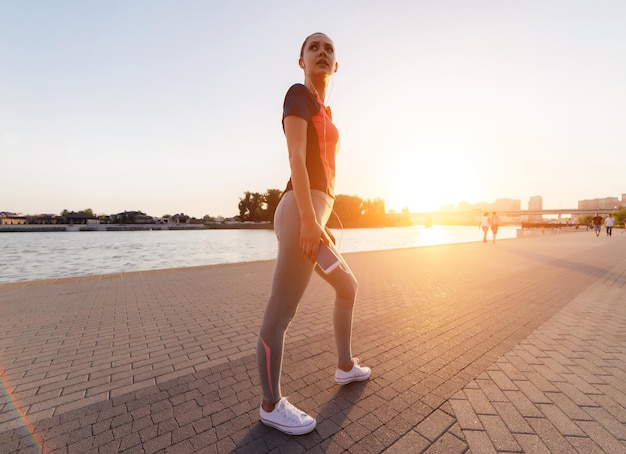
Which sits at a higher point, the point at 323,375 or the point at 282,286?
the point at 282,286

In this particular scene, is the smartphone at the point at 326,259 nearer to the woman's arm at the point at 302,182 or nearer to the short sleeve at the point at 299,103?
the woman's arm at the point at 302,182

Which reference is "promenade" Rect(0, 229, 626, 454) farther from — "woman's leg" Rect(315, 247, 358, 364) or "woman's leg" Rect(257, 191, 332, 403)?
"woman's leg" Rect(257, 191, 332, 403)

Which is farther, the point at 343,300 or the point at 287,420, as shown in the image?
the point at 343,300

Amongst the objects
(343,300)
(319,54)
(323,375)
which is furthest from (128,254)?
(319,54)

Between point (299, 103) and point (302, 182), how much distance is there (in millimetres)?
452

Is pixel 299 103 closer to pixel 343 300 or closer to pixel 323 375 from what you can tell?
pixel 343 300

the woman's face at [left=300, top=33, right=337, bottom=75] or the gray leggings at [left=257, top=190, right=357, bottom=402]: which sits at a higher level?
the woman's face at [left=300, top=33, right=337, bottom=75]

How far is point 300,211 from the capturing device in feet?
5.94

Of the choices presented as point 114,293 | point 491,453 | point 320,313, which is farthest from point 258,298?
point 491,453

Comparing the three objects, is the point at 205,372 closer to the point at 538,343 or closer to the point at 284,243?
the point at 284,243

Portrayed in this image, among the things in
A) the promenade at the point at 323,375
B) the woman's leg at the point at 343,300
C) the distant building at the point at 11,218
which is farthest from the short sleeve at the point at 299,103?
the distant building at the point at 11,218

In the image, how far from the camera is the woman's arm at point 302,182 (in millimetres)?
1792

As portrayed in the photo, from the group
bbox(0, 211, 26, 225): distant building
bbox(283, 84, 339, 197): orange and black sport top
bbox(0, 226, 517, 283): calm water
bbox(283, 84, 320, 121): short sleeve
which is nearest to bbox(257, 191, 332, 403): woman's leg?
bbox(283, 84, 339, 197): orange and black sport top

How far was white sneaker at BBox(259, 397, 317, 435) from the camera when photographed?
1.95m
